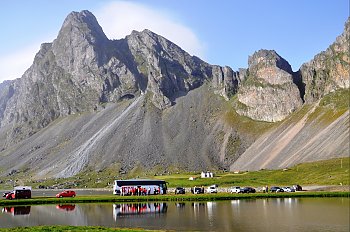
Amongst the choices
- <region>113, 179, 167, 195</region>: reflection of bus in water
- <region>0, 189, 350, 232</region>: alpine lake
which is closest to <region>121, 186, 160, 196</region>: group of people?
<region>113, 179, 167, 195</region>: reflection of bus in water

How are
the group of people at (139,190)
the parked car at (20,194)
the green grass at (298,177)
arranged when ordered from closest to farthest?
the parked car at (20,194)
the group of people at (139,190)
the green grass at (298,177)

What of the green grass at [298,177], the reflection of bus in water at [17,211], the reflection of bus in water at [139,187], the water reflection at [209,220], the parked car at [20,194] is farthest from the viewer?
the green grass at [298,177]

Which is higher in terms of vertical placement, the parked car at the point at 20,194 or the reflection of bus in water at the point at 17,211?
the parked car at the point at 20,194

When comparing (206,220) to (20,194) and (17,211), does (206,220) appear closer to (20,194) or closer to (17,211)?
(17,211)

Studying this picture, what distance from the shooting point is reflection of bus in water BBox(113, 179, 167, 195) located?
135m

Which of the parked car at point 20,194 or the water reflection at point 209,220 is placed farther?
the parked car at point 20,194

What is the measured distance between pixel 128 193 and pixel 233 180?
57.5 metres

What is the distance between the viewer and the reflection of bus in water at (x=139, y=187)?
135 metres

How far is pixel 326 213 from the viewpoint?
59.5 m

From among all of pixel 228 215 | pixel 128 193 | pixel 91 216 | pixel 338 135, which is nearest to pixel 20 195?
pixel 128 193

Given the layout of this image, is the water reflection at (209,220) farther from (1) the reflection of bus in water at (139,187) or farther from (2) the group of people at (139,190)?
(1) the reflection of bus in water at (139,187)

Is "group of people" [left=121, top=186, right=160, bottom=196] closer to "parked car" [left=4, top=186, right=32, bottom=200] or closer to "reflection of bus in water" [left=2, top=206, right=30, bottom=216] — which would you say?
"parked car" [left=4, top=186, right=32, bottom=200]

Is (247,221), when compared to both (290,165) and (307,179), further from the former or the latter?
(290,165)

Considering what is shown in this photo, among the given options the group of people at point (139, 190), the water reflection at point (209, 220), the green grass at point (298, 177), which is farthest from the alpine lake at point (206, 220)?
the green grass at point (298, 177)
